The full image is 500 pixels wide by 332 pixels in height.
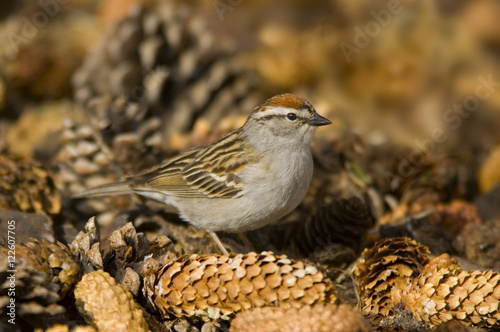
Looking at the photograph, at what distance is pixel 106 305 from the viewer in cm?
238

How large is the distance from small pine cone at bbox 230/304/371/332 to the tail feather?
1.75 meters

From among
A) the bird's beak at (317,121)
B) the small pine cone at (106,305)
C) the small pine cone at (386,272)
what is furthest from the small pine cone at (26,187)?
the small pine cone at (386,272)

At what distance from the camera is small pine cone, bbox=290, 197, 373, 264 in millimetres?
3357

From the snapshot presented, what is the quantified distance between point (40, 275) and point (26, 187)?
124 centimetres

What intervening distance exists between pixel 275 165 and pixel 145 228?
0.94 metres

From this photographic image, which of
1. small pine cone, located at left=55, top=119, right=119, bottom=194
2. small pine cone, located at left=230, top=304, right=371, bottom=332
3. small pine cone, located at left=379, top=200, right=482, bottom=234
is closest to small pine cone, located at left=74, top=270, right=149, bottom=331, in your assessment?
small pine cone, located at left=230, top=304, right=371, bottom=332

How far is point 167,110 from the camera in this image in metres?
4.94

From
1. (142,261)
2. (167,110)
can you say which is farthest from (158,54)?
(142,261)

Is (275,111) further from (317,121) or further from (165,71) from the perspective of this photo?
(165,71)

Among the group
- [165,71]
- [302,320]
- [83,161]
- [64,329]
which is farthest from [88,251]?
[165,71]

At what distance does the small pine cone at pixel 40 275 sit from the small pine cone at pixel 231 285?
15.2 inches

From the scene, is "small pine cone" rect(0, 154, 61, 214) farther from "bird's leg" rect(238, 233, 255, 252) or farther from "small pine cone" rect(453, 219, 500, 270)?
"small pine cone" rect(453, 219, 500, 270)

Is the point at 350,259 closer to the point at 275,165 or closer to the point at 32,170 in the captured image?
the point at 275,165

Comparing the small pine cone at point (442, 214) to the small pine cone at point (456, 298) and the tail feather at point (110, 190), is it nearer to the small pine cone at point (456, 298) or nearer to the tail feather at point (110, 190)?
the small pine cone at point (456, 298)
